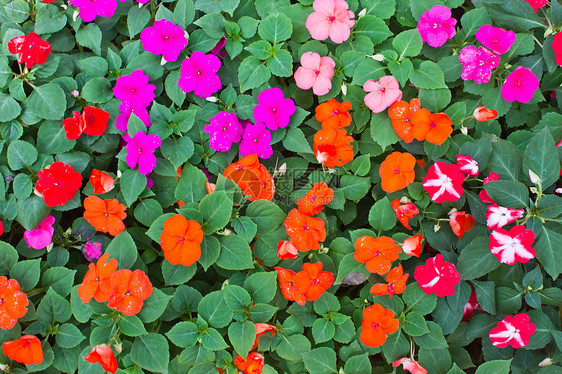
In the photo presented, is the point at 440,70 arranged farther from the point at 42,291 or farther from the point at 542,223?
the point at 42,291

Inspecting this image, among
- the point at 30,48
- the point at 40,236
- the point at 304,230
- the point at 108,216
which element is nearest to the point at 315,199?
the point at 304,230

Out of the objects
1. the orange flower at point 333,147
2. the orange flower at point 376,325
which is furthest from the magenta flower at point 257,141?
the orange flower at point 376,325

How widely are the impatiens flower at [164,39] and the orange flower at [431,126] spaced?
1.05 m

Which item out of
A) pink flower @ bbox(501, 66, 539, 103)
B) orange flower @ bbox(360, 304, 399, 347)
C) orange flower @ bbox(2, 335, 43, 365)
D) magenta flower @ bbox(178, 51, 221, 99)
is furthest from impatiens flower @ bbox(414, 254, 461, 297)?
orange flower @ bbox(2, 335, 43, 365)

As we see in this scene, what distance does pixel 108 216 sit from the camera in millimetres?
2035

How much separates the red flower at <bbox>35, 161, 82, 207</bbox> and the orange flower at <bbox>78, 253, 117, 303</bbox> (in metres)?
0.33

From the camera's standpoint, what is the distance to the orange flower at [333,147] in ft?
6.82

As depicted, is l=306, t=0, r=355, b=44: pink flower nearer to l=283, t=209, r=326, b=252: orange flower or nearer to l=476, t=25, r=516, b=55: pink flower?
l=476, t=25, r=516, b=55: pink flower

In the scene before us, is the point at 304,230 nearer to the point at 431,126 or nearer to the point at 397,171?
the point at 397,171

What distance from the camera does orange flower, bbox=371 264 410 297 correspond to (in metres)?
1.95

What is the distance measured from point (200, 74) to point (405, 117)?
2.96 ft

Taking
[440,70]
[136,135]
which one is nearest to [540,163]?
[440,70]

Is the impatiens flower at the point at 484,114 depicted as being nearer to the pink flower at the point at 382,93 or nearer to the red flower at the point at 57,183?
the pink flower at the point at 382,93

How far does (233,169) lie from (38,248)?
901mm
